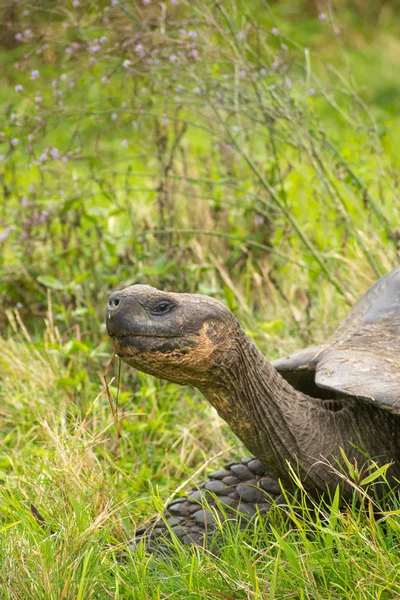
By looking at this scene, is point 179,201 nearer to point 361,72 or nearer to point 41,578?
point 41,578

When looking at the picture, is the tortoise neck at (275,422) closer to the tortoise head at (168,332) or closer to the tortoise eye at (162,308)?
the tortoise head at (168,332)

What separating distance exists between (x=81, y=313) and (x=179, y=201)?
135cm

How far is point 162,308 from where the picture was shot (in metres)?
2.10

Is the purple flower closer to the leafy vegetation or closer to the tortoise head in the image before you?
the leafy vegetation

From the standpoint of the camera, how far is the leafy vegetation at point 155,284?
201 cm

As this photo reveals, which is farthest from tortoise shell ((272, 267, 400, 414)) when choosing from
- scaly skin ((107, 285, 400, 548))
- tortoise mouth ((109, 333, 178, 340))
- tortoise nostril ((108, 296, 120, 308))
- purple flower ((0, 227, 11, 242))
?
purple flower ((0, 227, 11, 242))

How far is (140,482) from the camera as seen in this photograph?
2.71m

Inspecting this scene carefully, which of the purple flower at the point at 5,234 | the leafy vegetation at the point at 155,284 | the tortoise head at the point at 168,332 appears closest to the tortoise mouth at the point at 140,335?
the tortoise head at the point at 168,332

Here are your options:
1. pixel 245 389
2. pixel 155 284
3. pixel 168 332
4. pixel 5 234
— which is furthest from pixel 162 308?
pixel 5 234

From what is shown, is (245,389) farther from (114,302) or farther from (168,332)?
(114,302)

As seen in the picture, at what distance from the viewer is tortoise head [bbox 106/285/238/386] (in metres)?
2.05

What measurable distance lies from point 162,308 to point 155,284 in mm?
1865

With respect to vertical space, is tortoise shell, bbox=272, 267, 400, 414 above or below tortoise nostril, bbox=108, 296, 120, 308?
below

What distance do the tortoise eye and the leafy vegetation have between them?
447 millimetres
